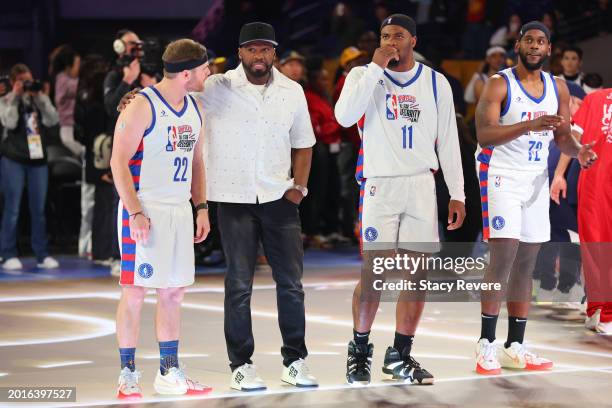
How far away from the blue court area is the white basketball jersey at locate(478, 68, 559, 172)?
16.9 ft

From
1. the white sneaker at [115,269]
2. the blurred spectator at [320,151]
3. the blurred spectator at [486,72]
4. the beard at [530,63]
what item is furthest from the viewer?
the blurred spectator at [486,72]

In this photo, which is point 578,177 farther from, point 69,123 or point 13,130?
point 69,123

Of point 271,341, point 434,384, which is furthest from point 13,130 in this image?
point 434,384

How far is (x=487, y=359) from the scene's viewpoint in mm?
6961

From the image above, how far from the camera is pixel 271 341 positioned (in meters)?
7.95

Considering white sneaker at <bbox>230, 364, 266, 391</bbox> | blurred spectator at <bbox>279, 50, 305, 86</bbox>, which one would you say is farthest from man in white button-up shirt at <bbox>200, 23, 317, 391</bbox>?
blurred spectator at <bbox>279, 50, 305, 86</bbox>

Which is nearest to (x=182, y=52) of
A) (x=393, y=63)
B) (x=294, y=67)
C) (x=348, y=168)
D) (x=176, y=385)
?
(x=393, y=63)

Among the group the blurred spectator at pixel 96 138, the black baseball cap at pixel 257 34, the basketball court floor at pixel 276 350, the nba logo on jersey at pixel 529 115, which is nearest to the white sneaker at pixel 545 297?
the basketball court floor at pixel 276 350

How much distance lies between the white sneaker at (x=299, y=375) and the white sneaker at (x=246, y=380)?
6.8 inches

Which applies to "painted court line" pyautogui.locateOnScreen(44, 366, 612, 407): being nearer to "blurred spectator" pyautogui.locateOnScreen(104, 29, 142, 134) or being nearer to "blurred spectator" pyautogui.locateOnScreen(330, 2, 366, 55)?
"blurred spectator" pyautogui.locateOnScreen(104, 29, 142, 134)

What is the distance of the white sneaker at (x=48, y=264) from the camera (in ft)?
39.5

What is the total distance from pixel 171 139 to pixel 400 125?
1296 mm

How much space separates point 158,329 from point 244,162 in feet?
3.31

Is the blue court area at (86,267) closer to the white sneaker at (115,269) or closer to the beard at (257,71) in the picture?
the white sneaker at (115,269)
